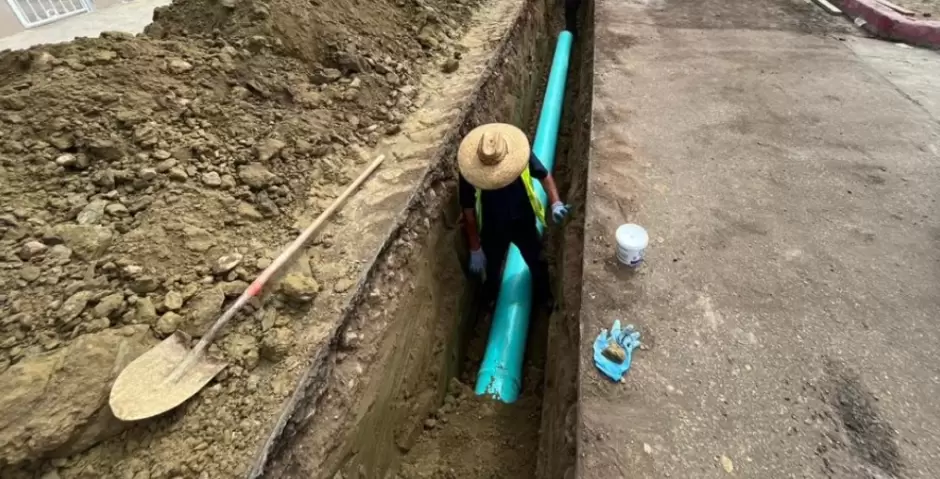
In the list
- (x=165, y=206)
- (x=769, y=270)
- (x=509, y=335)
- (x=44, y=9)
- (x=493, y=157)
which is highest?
(x=44, y=9)

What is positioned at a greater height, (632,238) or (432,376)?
(632,238)

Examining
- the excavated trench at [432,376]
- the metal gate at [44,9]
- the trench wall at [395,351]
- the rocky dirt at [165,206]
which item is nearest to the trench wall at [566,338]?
the excavated trench at [432,376]

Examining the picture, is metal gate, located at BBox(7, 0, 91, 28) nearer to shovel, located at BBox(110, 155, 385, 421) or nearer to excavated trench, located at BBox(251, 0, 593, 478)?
excavated trench, located at BBox(251, 0, 593, 478)

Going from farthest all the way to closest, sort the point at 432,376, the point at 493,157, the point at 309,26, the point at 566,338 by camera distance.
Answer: the point at 309,26 < the point at 432,376 < the point at 493,157 < the point at 566,338

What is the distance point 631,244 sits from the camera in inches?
95.3

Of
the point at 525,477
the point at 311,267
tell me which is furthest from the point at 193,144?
the point at 525,477

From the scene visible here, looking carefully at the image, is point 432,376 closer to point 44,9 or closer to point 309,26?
point 309,26

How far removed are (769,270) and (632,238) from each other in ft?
2.45

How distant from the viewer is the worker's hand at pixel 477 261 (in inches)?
137

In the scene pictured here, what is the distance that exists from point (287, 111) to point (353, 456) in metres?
2.24

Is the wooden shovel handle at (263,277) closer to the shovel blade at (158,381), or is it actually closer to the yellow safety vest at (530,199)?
the shovel blade at (158,381)

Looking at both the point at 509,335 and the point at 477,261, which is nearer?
the point at 509,335

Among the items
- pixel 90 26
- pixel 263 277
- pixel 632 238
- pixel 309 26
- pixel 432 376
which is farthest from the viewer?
pixel 90 26

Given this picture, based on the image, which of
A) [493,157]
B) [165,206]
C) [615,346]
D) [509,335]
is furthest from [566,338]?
[165,206]
